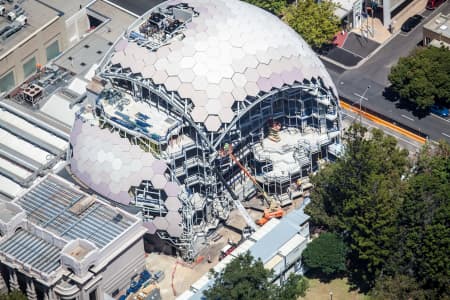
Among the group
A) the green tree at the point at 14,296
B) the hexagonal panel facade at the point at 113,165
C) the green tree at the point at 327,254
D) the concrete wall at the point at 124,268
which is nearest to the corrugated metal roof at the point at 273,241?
the green tree at the point at 327,254

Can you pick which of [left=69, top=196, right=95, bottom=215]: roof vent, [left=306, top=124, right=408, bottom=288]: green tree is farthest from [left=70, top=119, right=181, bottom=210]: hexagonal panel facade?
[left=306, top=124, right=408, bottom=288]: green tree

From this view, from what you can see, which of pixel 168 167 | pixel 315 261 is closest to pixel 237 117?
pixel 168 167

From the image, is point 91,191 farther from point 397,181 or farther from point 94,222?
point 397,181

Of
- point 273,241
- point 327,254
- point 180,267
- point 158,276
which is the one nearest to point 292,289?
point 327,254

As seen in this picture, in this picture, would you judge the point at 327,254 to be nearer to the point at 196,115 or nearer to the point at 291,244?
the point at 291,244

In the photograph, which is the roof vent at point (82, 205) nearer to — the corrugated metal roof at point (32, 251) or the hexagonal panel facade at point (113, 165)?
the hexagonal panel facade at point (113, 165)

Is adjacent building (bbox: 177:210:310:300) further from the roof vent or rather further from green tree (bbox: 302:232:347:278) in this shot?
the roof vent
